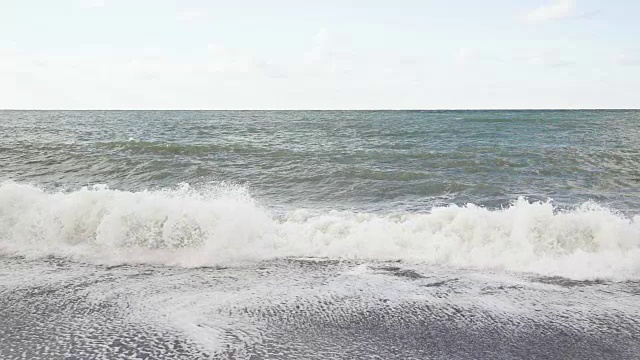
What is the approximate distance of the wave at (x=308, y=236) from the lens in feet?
20.8

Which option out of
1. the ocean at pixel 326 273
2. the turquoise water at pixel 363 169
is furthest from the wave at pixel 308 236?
the turquoise water at pixel 363 169

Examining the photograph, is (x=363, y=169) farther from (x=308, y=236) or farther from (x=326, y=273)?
(x=326, y=273)

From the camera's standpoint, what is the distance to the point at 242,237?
6.96m

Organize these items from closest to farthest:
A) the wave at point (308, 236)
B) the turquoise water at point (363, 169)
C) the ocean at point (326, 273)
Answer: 1. the ocean at point (326, 273)
2. the wave at point (308, 236)
3. the turquoise water at point (363, 169)

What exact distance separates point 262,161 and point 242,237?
9486 mm

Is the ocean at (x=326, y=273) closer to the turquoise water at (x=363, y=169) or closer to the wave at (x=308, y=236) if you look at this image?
the wave at (x=308, y=236)

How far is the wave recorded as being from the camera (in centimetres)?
635

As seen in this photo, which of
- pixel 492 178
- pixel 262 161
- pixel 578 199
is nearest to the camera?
pixel 578 199

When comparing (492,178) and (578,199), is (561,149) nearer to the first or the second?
(492,178)

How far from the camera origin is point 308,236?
7234 mm

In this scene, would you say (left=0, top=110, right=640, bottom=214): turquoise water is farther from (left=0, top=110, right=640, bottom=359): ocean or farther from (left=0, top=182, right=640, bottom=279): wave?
(left=0, top=182, right=640, bottom=279): wave

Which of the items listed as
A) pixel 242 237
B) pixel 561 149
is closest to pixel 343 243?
pixel 242 237

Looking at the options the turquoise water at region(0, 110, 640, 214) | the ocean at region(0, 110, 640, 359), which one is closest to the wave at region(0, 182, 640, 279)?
the ocean at region(0, 110, 640, 359)

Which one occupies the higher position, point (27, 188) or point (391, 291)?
point (27, 188)
